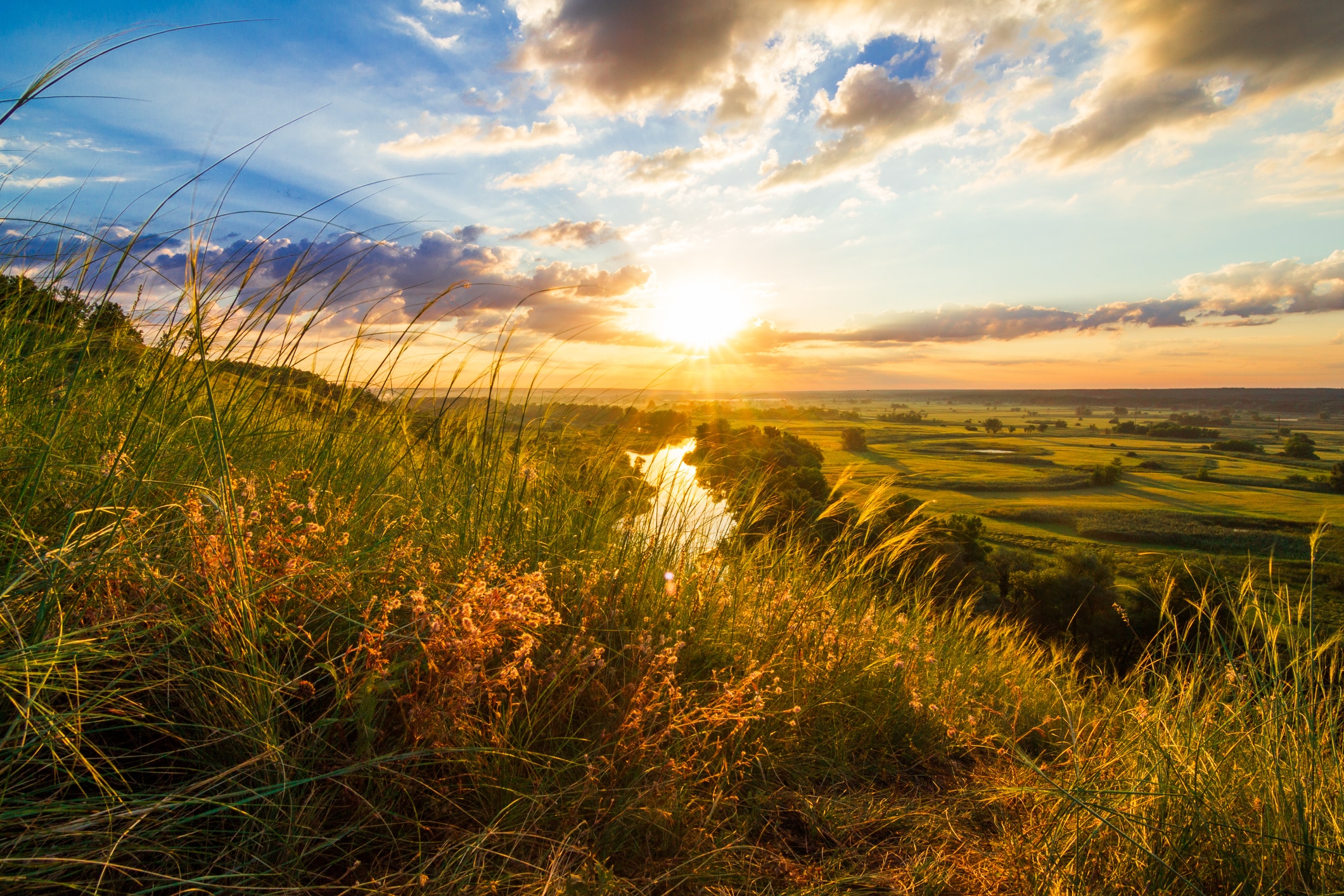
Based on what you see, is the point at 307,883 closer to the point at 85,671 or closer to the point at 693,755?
the point at 85,671

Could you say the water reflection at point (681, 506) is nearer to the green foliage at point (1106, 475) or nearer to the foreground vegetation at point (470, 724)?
the foreground vegetation at point (470, 724)

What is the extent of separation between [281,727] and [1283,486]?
69.7 meters

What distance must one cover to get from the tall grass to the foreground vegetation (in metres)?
0.01

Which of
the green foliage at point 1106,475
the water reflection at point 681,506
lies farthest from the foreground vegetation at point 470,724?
the green foliage at point 1106,475

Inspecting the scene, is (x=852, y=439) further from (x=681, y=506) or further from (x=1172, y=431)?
(x=681, y=506)

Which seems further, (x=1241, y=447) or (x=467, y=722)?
(x=1241, y=447)

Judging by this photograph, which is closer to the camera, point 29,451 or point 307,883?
point 307,883

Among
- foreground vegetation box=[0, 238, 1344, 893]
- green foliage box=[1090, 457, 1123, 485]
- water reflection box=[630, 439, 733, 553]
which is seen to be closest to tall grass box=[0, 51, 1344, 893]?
foreground vegetation box=[0, 238, 1344, 893]

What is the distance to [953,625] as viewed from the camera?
545 centimetres

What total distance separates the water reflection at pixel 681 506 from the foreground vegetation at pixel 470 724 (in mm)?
357

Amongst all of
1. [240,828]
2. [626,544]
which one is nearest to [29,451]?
[240,828]

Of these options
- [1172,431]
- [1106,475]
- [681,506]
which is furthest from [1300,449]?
[681,506]

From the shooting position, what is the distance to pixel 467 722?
1661 mm

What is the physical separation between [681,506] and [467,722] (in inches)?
79.8
